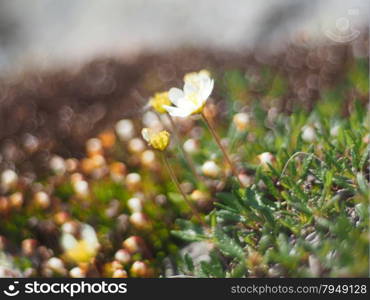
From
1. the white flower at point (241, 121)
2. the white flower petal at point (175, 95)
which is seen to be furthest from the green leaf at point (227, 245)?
the white flower at point (241, 121)

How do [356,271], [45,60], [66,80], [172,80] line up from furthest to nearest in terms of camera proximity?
1. [45,60]
2. [66,80]
3. [172,80]
4. [356,271]

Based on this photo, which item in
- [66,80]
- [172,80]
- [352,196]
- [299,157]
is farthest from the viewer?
[66,80]

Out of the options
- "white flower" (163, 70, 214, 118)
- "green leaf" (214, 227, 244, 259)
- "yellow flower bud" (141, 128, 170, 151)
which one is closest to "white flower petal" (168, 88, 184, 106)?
"white flower" (163, 70, 214, 118)

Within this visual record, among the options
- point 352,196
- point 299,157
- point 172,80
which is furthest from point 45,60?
point 352,196

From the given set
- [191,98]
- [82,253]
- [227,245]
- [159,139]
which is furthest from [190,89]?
[82,253]

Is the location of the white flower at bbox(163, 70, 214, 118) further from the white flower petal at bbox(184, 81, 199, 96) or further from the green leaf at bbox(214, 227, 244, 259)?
the green leaf at bbox(214, 227, 244, 259)

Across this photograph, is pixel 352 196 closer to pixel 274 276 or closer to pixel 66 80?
pixel 274 276

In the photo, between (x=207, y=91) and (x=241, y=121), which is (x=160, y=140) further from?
(x=241, y=121)

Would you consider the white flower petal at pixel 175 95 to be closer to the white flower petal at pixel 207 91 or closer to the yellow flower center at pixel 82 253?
the white flower petal at pixel 207 91
